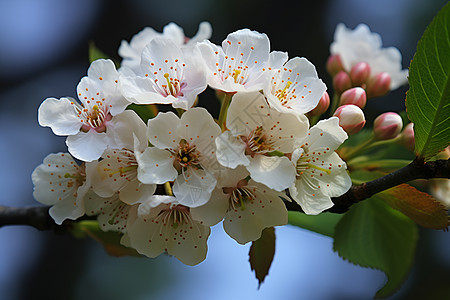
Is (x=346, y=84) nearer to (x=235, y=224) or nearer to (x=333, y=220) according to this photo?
(x=333, y=220)

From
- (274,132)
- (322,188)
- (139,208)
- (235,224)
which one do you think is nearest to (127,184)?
(139,208)

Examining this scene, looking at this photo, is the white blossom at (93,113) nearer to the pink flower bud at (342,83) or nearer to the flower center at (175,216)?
the flower center at (175,216)

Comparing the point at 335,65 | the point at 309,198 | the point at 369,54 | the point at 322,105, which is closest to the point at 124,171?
the point at 309,198

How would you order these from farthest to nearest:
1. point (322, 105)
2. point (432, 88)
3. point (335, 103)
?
point (335, 103)
point (322, 105)
point (432, 88)

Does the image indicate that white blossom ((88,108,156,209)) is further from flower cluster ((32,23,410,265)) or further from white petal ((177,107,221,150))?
white petal ((177,107,221,150))

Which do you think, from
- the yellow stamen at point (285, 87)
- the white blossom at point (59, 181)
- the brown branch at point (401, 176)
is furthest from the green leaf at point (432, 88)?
the white blossom at point (59, 181)

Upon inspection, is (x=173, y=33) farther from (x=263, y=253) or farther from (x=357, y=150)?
(x=263, y=253)

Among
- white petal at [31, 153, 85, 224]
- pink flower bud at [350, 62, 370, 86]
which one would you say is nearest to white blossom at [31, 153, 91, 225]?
white petal at [31, 153, 85, 224]
